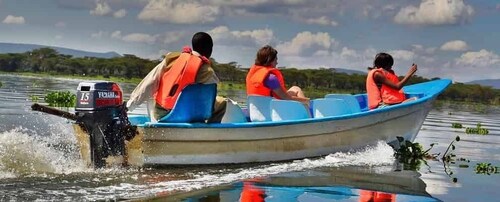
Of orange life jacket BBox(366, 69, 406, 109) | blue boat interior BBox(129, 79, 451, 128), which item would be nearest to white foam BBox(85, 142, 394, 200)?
blue boat interior BBox(129, 79, 451, 128)

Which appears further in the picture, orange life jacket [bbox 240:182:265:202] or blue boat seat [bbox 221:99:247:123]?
blue boat seat [bbox 221:99:247:123]

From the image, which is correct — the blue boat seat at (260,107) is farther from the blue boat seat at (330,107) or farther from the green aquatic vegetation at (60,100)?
the green aquatic vegetation at (60,100)

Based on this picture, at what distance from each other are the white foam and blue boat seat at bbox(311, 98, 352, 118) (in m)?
0.77

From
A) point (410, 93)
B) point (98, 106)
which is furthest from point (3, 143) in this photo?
point (410, 93)

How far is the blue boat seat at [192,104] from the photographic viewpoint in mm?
10086

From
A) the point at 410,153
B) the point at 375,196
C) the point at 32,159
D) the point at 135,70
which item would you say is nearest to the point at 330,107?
the point at 410,153

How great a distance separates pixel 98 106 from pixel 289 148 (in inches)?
140

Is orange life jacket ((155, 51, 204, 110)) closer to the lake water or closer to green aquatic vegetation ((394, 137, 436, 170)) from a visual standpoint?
the lake water

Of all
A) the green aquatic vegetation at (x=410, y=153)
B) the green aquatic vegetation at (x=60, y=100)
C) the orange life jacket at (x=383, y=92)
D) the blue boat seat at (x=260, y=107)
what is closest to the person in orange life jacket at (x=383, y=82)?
the orange life jacket at (x=383, y=92)

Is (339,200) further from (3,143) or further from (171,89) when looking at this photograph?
(3,143)

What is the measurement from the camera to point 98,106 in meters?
9.16

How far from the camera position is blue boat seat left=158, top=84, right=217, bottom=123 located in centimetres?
1009

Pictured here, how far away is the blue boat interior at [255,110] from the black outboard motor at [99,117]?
0.50m

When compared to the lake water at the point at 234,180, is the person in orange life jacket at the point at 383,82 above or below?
above
